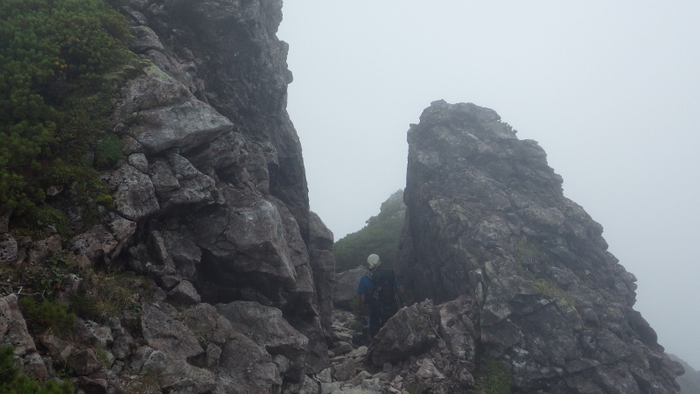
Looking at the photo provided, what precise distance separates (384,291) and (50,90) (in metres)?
18.4

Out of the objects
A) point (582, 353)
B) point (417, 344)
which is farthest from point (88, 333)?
point (582, 353)

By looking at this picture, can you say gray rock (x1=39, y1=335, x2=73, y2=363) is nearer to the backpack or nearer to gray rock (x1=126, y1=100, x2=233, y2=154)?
gray rock (x1=126, y1=100, x2=233, y2=154)

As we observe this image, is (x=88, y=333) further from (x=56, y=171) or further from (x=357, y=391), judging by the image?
(x=357, y=391)

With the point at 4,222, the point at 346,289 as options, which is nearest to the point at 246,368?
the point at 4,222

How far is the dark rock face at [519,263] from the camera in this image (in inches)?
884

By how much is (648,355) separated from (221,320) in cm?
2186

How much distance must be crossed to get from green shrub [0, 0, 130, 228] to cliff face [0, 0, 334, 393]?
0.98 meters

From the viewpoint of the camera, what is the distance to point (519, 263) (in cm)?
2605

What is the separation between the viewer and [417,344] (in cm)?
2184

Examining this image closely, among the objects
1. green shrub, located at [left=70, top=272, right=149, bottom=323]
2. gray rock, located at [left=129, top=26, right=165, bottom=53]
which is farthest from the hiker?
gray rock, located at [left=129, top=26, right=165, bottom=53]

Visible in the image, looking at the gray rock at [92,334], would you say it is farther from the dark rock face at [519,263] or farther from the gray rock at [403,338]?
the dark rock face at [519,263]

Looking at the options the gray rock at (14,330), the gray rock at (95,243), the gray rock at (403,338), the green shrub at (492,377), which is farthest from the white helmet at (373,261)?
the gray rock at (14,330)

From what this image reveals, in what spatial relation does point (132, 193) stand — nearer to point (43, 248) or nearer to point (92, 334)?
point (43, 248)

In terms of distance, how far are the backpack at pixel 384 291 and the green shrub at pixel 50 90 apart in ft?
49.5
